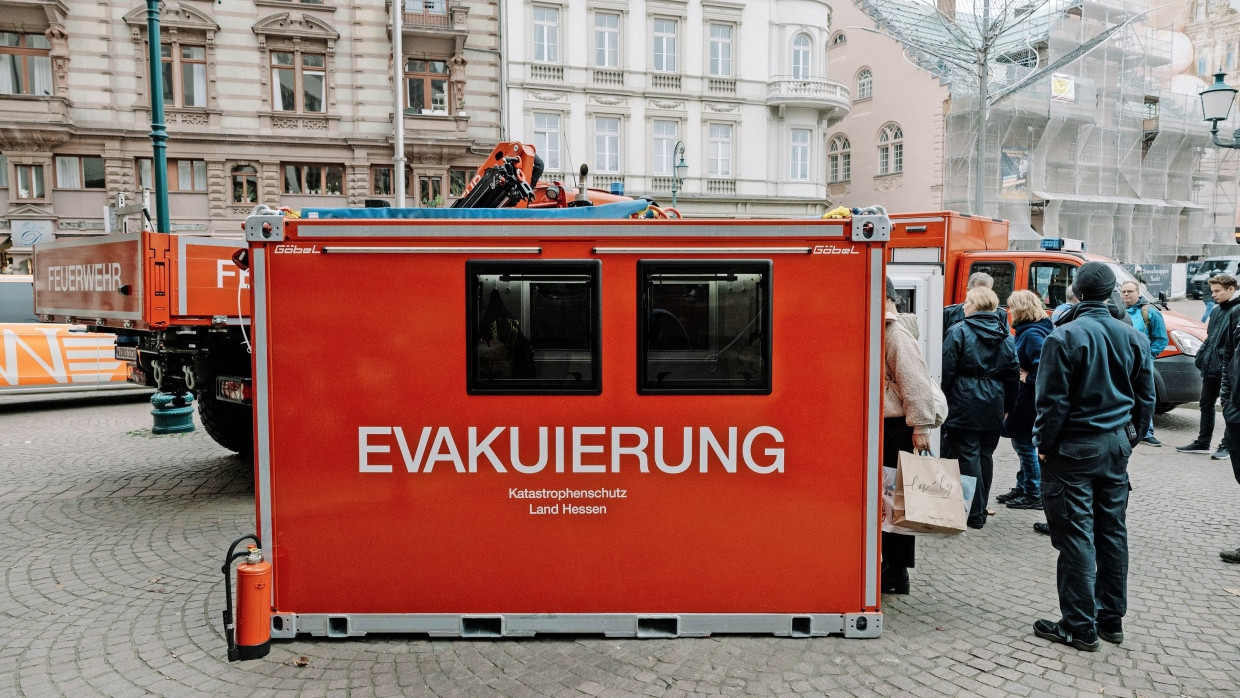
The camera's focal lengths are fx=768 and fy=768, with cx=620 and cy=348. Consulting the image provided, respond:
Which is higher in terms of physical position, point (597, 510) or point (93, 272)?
point (93, 272)

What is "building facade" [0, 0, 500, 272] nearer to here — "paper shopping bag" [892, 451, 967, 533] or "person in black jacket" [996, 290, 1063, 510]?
"person in black jacket" [996, 290, 1063, 510]

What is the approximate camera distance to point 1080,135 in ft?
112

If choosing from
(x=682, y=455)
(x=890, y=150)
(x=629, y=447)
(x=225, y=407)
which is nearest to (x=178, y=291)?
(x=225, y=407)

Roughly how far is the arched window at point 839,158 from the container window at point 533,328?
3687 centimetres

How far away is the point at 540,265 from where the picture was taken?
4.05m

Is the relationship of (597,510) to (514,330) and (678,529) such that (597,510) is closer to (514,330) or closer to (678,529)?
(678,529)

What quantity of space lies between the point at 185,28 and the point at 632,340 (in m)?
28.6

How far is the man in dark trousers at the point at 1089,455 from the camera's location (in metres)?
4.19

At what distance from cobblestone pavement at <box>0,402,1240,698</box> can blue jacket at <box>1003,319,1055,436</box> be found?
0.78 meters

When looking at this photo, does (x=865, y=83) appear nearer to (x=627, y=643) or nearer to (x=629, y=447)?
(x=629, y=447)

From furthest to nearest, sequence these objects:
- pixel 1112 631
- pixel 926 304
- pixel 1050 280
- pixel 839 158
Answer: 1. pixel 839 158
2. pixel 1050 280
3. pixel 926 304
4. pixel 1112 631

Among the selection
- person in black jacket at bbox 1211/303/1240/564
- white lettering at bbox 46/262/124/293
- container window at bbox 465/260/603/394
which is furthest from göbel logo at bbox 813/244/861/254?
white lettering at bbox 46/262/124/293

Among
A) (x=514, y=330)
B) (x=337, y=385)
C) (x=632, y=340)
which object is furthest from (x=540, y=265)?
(x=337, y=385)

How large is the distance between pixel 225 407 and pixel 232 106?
22.7 meters
